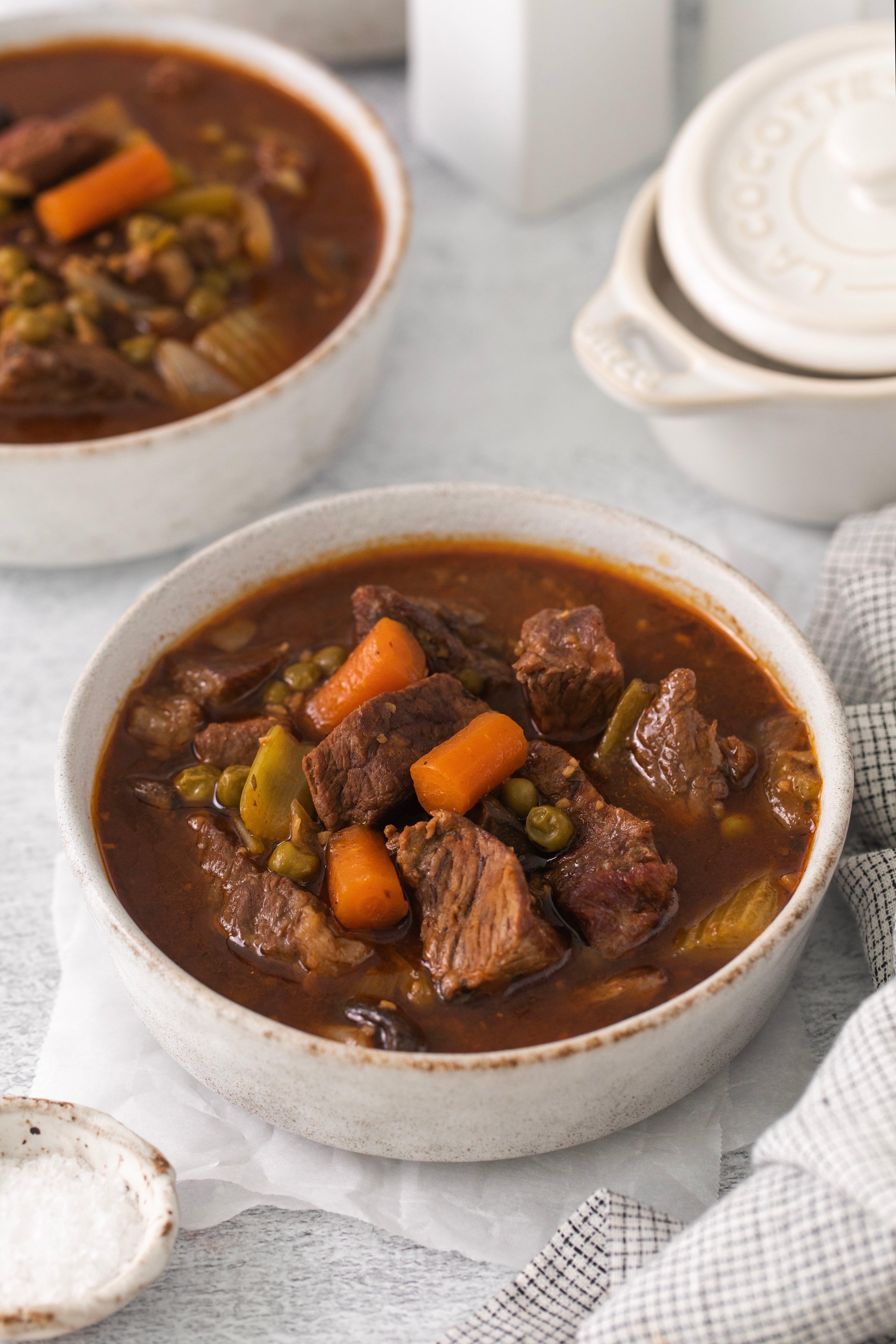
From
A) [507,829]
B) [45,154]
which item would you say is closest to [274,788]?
[507,829]

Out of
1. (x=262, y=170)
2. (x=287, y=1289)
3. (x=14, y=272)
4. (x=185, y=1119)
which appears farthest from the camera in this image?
(x=262, y=170)

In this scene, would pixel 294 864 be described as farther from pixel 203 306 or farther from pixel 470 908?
pixel 203 306

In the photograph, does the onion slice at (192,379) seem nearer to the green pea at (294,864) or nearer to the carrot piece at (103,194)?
the carrot piece at (103,194)

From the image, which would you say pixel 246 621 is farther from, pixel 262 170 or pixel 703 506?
pixel 262 170

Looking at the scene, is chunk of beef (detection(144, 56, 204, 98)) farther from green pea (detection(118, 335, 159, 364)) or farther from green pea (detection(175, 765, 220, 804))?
green pea (detection(175, 765, 220, 804))

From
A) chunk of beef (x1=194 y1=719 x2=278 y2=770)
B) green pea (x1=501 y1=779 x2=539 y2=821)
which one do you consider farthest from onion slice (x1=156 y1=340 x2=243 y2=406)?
green pea (x1=501 y1=779 x2=539 y2=821)

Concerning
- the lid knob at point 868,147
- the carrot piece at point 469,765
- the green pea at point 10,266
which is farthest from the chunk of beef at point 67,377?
the lid knob at point 868,147

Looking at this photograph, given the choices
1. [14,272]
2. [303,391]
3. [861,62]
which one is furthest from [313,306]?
[861,62]
